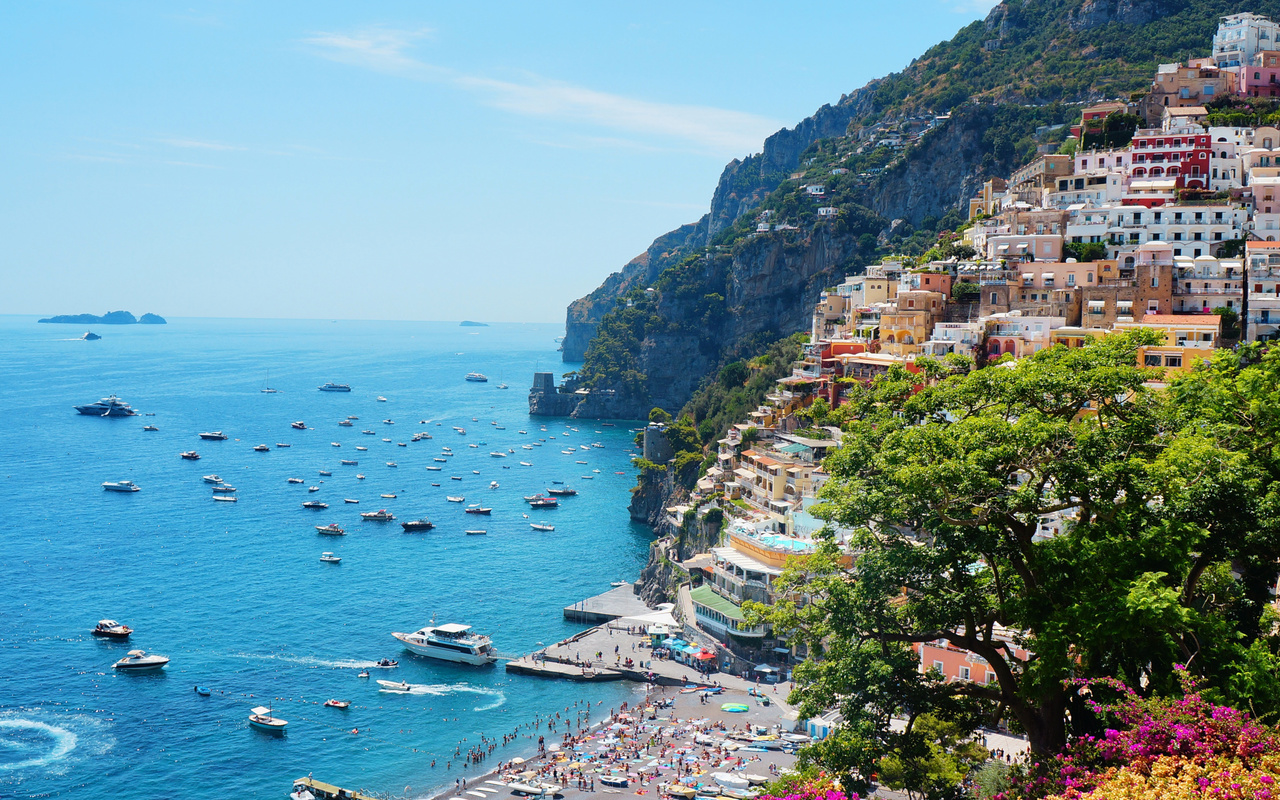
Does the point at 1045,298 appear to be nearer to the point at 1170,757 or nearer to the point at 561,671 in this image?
the point at 561,671

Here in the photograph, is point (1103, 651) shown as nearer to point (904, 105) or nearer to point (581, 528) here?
point (581, 528)

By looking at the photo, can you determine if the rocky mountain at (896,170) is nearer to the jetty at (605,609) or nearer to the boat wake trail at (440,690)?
the jetty at (605,609)

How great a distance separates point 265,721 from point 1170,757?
125ft

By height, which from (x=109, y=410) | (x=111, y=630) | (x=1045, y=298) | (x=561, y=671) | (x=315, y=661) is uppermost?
(x=1045, y=298)

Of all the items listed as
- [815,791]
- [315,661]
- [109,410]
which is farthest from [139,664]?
[109,410]

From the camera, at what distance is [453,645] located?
5372 cm

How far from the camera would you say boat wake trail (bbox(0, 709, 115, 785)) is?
41750 mm

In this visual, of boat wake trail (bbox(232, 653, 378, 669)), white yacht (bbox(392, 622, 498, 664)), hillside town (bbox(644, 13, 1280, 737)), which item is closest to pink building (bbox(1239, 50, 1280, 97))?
hillside town (bbox(644, 13, 1280, 737))

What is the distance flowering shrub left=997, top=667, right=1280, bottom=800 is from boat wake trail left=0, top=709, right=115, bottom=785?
38.1 m

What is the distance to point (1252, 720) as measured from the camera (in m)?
17.4

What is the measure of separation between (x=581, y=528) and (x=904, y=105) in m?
88.4

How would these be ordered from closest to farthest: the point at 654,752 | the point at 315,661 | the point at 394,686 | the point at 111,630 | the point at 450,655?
the point at 654,752
the point at 394,686
the point at 315,661
the point at 450,655
the point at 111,630

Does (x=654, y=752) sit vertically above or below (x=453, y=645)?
below

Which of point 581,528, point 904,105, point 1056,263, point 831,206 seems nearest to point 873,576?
point 1056,263
